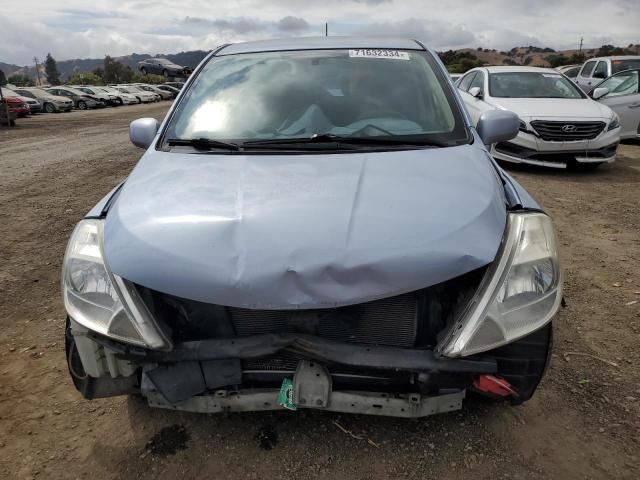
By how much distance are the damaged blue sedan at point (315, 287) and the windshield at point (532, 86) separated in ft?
21.2

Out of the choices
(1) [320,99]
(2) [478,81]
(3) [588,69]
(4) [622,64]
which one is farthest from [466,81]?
(1) [320,99]

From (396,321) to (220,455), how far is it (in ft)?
3.09

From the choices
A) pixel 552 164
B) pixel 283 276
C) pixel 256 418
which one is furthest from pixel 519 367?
pixel 552 164

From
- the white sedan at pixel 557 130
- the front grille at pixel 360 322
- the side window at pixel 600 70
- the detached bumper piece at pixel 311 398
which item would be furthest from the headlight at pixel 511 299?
the side window at pixel 600 70

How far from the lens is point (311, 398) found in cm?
193

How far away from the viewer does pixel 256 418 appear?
2299 millimetres

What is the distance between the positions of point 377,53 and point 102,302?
2291 millimetres

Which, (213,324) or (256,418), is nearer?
(213,324)

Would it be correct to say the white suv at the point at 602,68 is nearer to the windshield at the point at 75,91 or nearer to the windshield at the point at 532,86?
the windshield at the point at 532,86

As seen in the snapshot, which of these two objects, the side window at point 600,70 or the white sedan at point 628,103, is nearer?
the white sedan at point 628,103

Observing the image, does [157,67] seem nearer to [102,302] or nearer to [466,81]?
[466,81]

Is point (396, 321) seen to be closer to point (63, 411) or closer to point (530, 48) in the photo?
point (63, 411)

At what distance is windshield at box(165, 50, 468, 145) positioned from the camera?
2.71m

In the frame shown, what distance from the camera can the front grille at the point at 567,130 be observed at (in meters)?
6.99
